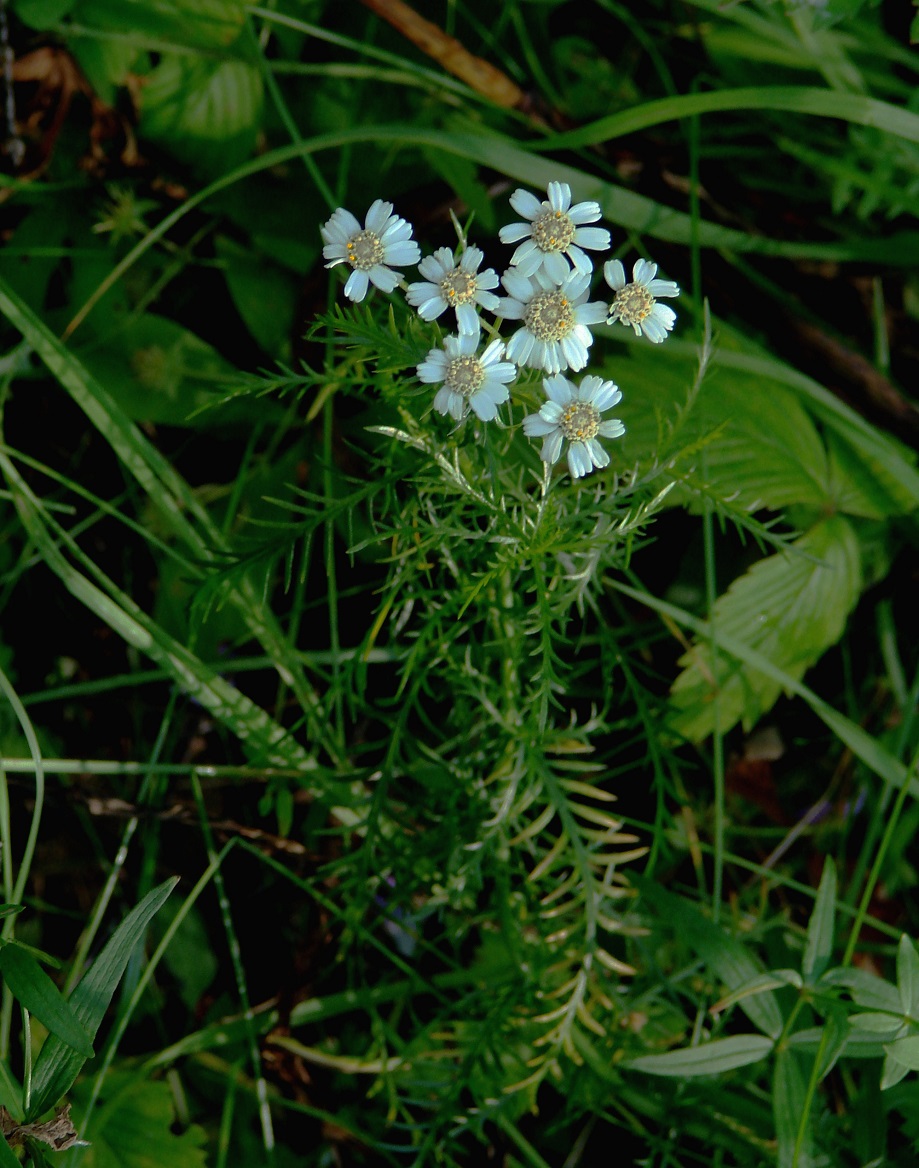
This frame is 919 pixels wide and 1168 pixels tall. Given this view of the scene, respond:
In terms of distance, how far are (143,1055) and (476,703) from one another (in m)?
0.95

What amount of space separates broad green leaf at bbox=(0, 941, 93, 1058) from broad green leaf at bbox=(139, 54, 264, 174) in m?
1.42

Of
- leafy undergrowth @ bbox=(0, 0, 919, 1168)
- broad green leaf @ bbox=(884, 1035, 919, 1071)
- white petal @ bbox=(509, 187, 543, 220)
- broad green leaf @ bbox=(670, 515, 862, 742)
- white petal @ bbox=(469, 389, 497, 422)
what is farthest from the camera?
broad green leaf @ bbox=(670, 515, 862, 742)

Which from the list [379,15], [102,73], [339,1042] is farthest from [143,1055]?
[379,15]

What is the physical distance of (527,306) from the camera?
1.00 meters

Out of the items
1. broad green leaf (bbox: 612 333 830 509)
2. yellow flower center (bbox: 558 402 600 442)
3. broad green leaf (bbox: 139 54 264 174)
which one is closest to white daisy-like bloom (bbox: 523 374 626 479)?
yellow flower center (bbox: 558 402 600 442)

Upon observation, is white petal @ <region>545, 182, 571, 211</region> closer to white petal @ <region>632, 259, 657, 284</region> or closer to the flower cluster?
the flower cluster

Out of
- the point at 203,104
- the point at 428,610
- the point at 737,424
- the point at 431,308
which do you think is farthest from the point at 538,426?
the point at 203,104

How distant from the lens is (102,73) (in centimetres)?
173

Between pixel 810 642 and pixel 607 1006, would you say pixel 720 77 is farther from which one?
pixel 607 1006

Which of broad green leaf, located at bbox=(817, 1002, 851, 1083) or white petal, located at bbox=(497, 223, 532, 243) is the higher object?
white petal, located at bbox=(497, 223, 532, 243)

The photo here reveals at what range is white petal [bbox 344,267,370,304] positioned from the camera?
1013 mm

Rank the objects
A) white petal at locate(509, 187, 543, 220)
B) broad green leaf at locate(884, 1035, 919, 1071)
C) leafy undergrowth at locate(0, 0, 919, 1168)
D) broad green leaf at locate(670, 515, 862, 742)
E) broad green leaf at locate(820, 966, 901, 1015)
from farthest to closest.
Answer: broad green leaf at locate(670, 515, 862, 742) → leafy undergrowth at locate(0, 0, 919, 1168) → broad green leaf at locate(820, 966, 901, 1015) → broad green leaf at locate(884, 1035, 919, 1071) → white petal at locate(509, 187, 543, 220)

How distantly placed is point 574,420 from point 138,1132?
4.57 feet

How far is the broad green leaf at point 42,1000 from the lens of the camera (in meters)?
0.98
